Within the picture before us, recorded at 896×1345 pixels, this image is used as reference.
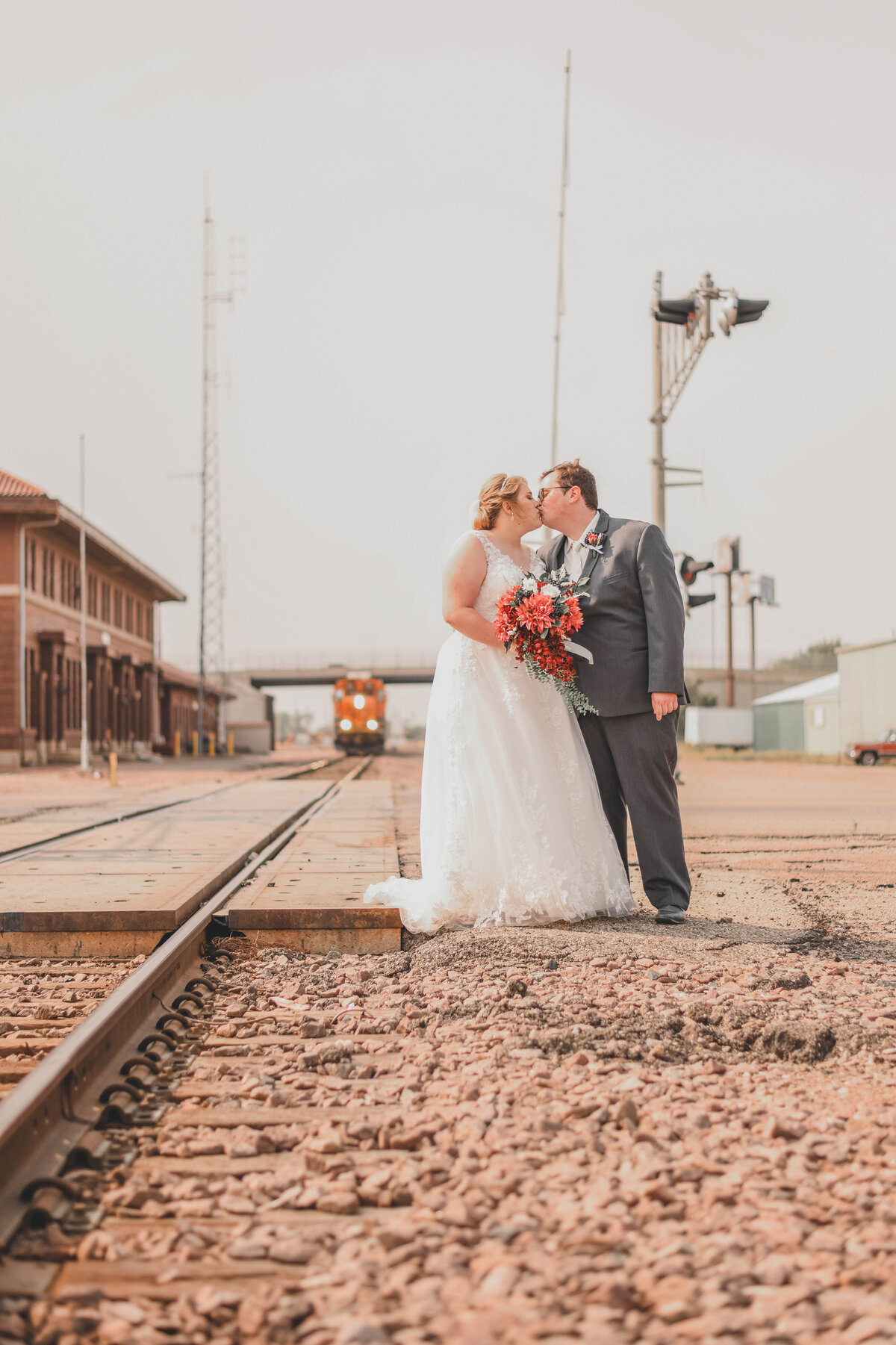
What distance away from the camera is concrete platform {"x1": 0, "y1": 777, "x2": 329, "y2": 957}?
5.48m

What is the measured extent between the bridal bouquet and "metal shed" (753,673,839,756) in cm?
4480

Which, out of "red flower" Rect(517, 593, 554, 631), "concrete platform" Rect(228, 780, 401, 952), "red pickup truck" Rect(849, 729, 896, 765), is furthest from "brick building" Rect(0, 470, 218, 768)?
"red flower" Rect(517, 593, 554, 631)

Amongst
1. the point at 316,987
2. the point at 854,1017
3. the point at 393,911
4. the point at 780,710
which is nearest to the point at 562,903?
the point at 393,911

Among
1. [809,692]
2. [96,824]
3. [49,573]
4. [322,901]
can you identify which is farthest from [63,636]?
[322,901]

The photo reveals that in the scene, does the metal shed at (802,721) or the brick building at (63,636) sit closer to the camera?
the brick building at (63,636)

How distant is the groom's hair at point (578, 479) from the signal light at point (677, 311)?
9.42 m

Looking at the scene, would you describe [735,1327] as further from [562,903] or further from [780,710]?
[780,710]

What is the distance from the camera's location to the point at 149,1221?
2.37m

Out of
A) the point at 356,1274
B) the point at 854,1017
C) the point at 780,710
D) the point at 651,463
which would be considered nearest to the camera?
the point at 356,1274

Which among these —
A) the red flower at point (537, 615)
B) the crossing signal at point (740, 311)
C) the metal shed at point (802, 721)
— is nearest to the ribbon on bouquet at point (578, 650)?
the red flower at point (537, 615)

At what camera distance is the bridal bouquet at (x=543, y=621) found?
546cm

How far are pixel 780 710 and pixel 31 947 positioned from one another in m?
53.8

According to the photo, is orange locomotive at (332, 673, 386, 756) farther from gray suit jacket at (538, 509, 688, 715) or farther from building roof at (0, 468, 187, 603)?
gray suit jacket at (538, 509, 688, 715)

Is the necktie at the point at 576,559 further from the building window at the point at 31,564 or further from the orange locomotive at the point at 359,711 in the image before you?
the orange locomotive at the point at 359,711
